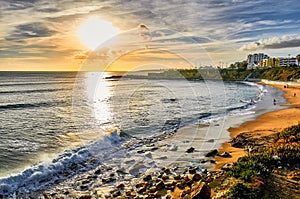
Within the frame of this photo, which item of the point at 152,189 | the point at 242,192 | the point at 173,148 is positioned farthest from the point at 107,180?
the point at 242,192

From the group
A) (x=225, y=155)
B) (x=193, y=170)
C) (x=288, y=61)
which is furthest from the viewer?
(x=288, y=61)

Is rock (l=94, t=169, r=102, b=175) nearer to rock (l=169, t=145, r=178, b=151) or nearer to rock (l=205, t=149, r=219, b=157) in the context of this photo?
rock (l=169, t=145, r=178, b=151)

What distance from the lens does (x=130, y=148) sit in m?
19.7

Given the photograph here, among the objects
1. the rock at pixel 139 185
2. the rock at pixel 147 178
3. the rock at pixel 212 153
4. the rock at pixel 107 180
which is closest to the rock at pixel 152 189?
the rock at pixel 139 185

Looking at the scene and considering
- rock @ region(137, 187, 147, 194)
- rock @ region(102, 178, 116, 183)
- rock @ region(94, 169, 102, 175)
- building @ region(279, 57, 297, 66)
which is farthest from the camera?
building @ region(279, 57, 297, 66)

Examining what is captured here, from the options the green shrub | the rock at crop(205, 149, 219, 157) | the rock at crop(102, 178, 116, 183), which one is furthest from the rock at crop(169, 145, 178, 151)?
the green shrub

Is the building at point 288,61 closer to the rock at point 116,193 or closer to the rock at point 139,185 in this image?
the rock at point 139,185

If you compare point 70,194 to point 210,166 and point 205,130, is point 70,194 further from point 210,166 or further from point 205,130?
point 205,130

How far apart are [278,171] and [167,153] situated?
8.12 meters

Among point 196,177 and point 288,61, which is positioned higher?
point 288,61

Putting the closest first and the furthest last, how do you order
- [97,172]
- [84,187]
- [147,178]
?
1. [84,187]
2. [147,178]
3. [97,172]

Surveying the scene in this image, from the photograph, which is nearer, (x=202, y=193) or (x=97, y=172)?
(x=202, y=193)

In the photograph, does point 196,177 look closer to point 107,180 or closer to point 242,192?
point 242,192

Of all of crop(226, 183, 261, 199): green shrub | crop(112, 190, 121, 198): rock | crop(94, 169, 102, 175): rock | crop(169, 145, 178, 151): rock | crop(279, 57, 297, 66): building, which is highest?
crop(279, 57, 297, 66): building
